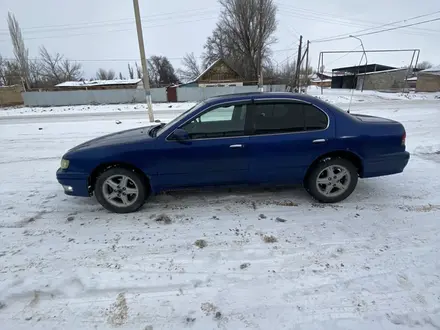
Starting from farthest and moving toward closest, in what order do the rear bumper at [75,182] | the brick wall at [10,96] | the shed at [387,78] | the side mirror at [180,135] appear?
1. the shed at [387,78]
2. the brick wall at [10,96]
3. the rear bumper at [75,182]
4. the side mirror at [180,135]

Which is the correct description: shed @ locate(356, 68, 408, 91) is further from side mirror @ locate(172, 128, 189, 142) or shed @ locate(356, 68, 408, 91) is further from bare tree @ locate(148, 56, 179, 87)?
bare tree @ locate(148, 56, 179, 87)

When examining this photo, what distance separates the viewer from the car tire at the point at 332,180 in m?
3.52

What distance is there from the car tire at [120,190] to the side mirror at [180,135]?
77 cm

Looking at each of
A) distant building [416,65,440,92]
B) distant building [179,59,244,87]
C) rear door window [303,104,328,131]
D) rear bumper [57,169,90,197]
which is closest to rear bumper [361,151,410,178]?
rear door window [303,104,328,131]

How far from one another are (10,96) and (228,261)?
38900mm

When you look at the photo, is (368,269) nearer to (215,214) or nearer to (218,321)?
(218,321)

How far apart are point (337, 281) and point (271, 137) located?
1869 mm

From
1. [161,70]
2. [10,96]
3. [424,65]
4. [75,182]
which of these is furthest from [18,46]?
[424,65]

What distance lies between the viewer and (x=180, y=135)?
129 inches

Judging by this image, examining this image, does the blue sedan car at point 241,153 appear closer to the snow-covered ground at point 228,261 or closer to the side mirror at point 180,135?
the side mirror at point 180,135

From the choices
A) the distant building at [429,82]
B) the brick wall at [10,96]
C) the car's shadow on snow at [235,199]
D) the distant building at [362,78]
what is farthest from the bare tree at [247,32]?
the car's shadow on snow at [235,199]

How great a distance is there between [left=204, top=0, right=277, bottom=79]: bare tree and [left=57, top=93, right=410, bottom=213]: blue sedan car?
35.7 meters

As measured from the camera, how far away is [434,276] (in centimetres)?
230

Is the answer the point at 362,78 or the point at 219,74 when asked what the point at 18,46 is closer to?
the point at 219,74
